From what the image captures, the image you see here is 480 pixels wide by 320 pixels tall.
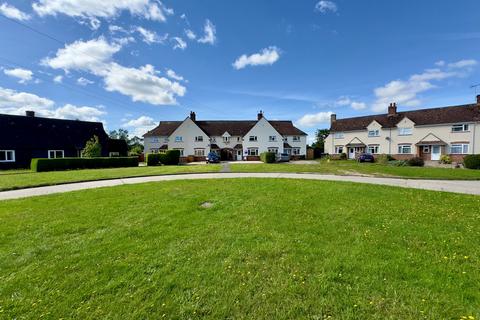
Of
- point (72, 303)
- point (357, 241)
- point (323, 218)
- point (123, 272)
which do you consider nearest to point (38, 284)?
point (72, 303)

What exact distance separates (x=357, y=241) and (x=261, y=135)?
40134mm

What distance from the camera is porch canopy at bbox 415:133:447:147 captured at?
33.7 metres

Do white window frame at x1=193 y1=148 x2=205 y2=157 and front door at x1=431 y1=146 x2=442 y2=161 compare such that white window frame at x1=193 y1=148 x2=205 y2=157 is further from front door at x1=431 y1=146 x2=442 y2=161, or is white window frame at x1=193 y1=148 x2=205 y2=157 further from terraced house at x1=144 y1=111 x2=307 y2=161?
front door at x1=431 y1=146 x2=442 y2=161

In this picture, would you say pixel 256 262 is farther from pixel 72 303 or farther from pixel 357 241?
pixel 72 303

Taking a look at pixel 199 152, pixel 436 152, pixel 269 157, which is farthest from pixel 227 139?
pixel 436 152

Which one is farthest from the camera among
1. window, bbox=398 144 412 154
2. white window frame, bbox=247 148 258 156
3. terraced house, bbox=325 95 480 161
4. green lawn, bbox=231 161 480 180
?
white window frame, bbox=247 148 258 156

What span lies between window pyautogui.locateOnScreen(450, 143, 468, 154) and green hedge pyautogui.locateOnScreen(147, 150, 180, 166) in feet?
135

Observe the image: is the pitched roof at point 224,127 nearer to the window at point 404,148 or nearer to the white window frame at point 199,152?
the white window frame at point 199,152

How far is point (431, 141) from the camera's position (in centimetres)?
3462

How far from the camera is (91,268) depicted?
148 inches

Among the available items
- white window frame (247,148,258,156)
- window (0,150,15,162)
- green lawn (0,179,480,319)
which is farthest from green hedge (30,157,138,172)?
white window frame (247,148,258,156)

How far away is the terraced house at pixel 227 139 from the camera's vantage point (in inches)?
1743

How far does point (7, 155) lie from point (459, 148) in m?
63.8

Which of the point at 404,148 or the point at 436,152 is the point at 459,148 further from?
the point at 404,148
